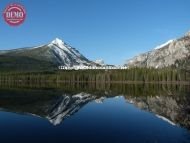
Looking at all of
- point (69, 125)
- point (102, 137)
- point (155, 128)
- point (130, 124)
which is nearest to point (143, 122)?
point (130, 124)

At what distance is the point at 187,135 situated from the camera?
4119cm

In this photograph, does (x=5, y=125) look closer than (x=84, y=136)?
No

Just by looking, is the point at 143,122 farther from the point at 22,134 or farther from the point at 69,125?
the point at 22,134

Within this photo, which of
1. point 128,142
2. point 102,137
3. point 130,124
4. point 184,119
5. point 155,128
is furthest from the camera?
point 184,119

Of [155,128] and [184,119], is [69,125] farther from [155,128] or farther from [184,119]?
[184,119]

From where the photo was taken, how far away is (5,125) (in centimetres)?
4816

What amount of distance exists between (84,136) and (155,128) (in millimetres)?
10868

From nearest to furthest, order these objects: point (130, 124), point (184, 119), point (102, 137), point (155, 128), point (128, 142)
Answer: point (128, 142) → point (102, 137) → point (155, 128) → point (130, 124) → point (184, 119)

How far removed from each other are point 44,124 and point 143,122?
46.0ft

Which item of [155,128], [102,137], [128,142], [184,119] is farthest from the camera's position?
[184,119]

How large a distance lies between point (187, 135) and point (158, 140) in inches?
207

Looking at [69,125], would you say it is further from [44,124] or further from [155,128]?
[155,128]

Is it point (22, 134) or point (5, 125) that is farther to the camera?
point (5, 125)

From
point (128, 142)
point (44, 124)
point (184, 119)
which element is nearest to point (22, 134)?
point (44, 124)
